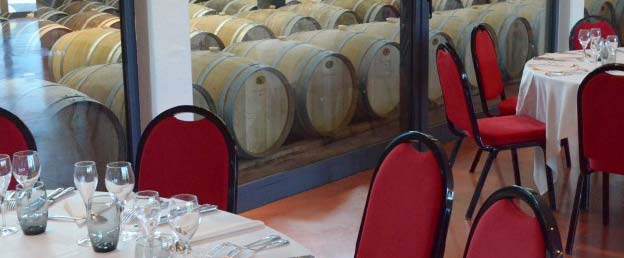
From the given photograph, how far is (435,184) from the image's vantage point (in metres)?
→ 2.61

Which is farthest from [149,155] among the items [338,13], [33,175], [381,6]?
[381,6]

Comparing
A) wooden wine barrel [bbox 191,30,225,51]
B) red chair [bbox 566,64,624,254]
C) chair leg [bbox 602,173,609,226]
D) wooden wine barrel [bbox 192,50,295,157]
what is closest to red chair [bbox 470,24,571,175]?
chair leg [bbox 602,173,609,226]

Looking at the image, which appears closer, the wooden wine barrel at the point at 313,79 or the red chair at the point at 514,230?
the red chair at the point at 514,230

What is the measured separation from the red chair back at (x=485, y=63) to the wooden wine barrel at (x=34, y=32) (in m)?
2.87

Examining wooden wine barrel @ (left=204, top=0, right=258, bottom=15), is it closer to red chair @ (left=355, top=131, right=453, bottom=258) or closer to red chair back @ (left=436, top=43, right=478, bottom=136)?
red chair back @ (left=436, top=43, right=478, bottom=136)

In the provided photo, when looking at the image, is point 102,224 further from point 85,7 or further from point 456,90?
point 456,90

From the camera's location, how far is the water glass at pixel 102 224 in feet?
7.68

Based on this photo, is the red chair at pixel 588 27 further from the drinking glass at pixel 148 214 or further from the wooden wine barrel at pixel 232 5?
the drinking glass at pixel 148 214

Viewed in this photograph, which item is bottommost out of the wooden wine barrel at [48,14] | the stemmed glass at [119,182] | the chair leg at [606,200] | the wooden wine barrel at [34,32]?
the chair leg at [606,200]

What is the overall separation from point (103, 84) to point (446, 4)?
3344mm

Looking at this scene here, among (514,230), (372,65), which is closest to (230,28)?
(372,65)

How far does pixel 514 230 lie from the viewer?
2043mm

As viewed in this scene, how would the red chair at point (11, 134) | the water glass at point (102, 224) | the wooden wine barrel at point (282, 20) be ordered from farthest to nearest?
the wooden wine barrel at point (282, 20) → the red chair at point (11, 134) → the water glass at point (102, 224)

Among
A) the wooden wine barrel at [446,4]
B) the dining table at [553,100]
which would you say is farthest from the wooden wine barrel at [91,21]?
the wooden wine barrel at [446,4]
